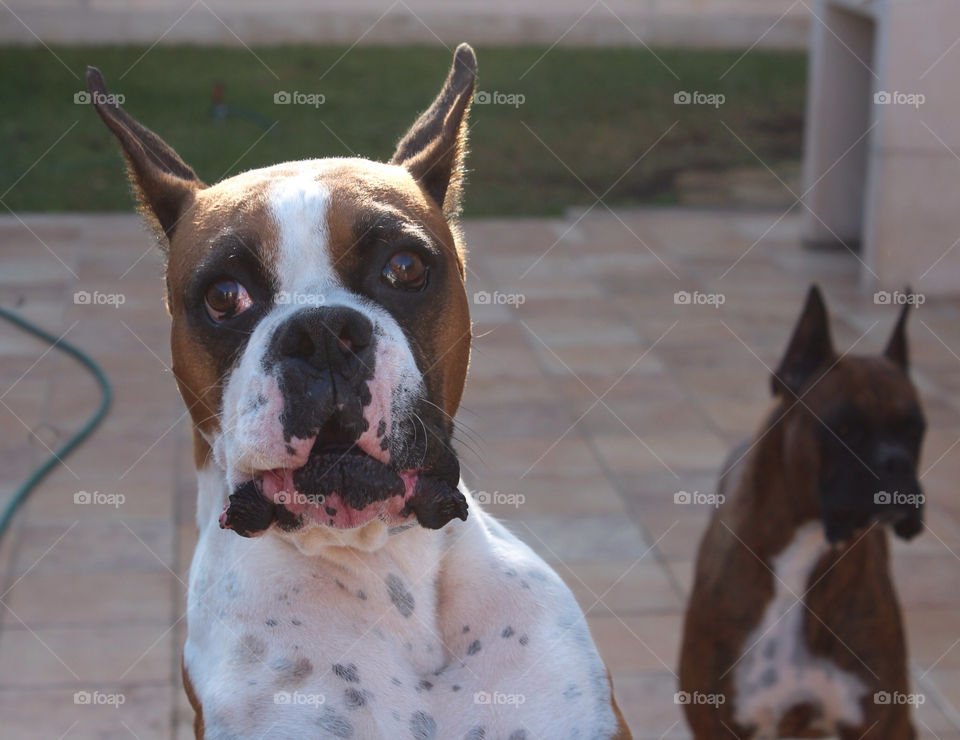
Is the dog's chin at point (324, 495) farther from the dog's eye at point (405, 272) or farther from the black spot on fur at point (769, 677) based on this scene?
the black spot on fur at point (769, 677)

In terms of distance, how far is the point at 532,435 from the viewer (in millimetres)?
7410

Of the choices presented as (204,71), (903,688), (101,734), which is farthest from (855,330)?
(204,71)

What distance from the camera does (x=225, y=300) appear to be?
2.77 metres

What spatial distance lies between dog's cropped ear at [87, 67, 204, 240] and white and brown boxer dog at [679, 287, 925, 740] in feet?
7.68

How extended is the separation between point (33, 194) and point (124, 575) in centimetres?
750

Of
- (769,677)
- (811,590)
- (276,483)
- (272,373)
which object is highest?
(272,373)

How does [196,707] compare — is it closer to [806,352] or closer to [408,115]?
[806,352]

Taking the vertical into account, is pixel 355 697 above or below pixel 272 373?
below

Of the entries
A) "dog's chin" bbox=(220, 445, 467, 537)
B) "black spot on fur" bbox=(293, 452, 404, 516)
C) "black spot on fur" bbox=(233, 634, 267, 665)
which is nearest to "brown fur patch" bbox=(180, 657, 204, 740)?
"black spot on fur" bbox=(233, 634, 267, 665)

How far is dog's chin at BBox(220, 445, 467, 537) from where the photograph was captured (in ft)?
8.55

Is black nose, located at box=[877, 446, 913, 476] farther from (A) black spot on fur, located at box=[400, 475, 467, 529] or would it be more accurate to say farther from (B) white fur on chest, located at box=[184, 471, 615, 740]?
Answer: (A) black spot on fur, located at box=[400, 475, 467, 529]

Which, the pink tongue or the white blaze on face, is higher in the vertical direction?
the white blaze on face

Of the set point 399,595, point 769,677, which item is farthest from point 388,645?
point 769,677

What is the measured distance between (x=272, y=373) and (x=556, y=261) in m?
8.41
